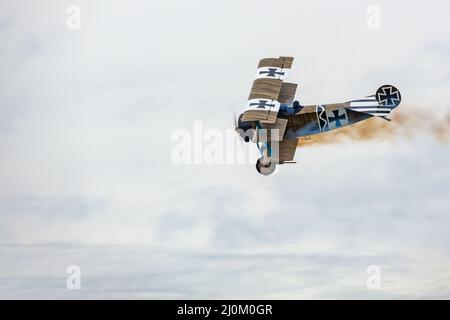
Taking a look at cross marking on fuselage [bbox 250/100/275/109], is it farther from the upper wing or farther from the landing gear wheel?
the landing gear wheel

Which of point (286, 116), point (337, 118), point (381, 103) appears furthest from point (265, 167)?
point (381, 103)

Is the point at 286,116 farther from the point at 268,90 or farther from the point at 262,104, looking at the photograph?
the point at 268,90

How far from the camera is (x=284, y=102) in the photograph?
62312 millimetres

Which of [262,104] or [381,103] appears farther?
[381,103]

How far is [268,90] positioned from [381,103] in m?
5.97

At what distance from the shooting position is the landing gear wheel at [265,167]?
58.9m

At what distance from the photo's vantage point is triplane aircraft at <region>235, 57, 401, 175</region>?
2329 inches

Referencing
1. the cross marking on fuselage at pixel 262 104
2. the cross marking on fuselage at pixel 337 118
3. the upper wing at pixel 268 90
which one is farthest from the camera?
the cross marking on fuselage at pixel 337 118

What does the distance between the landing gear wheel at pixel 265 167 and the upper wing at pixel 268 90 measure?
2123mm

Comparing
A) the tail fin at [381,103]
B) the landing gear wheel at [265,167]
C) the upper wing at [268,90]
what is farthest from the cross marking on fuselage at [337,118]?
the landing gear wheel at [265,167]

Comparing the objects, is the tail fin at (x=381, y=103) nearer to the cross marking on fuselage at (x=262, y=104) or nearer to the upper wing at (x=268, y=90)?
the upper wing at (x=268, y=90)

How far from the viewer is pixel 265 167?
5903 cm
